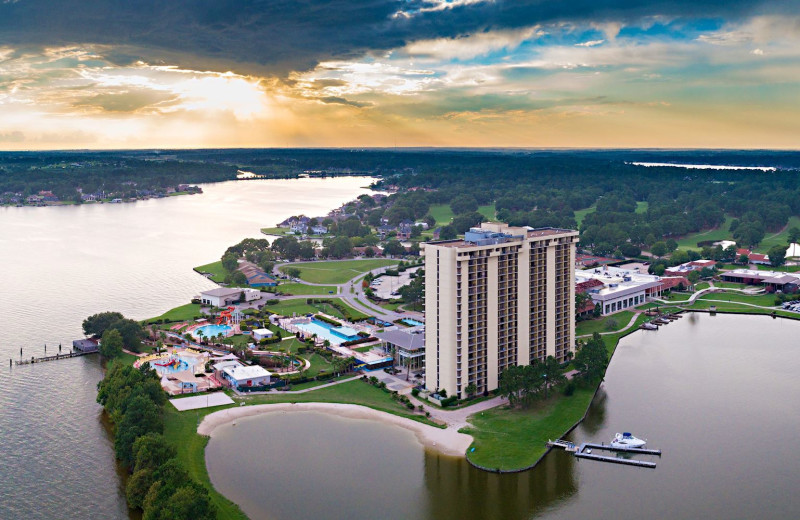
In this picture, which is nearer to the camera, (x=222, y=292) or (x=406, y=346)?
(x=406, y=346)

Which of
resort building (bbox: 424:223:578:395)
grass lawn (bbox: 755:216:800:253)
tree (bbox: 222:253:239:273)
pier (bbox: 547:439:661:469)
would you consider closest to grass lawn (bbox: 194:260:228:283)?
tree (bbox: 222:253:239:273)

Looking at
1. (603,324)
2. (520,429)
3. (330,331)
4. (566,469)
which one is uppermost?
(330,331)

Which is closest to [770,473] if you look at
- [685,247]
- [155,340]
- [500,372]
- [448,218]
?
[500,372]

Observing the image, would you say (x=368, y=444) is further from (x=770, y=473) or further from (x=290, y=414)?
(x=770, y=473)

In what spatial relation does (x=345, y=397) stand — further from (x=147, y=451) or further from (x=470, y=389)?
(x=147, y=451)

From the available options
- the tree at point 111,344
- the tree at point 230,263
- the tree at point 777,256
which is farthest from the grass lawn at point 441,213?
the tree at point 111,344

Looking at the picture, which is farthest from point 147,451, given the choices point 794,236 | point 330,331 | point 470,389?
point 794,236

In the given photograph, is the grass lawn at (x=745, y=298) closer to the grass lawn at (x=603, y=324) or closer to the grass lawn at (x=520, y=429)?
the grass lawn at (x=603, y=324)
